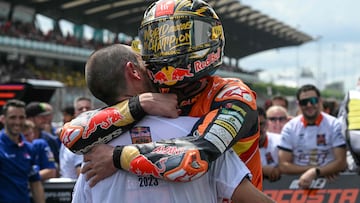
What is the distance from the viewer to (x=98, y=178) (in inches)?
76.5

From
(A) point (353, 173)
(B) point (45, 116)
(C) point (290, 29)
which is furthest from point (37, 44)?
(C) point (290, 29)

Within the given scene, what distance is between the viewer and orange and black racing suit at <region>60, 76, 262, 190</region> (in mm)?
1758

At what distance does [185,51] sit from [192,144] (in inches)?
12.7

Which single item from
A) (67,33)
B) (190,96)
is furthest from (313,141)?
(67,33)

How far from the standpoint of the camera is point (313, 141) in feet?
17.6

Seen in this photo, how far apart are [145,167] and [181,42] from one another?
436mm

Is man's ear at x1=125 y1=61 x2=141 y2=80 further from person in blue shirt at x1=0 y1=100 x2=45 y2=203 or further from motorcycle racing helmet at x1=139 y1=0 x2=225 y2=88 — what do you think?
person in blue shirt at x1=0 y1=100 x2=45 y2=203

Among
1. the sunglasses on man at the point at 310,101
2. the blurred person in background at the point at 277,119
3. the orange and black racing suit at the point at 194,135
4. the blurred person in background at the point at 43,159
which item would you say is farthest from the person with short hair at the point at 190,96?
the blurred person in background at the point at 277,119

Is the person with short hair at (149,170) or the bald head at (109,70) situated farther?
the bald head at (109,70)

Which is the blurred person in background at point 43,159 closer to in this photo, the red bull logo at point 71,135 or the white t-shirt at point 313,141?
the white t-shirt at point 313,141

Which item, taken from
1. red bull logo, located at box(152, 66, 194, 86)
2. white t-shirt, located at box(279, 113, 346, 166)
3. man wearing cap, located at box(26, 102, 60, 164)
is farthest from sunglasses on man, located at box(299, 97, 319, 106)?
red bull logo, located at box(152, 66, 194, 86)

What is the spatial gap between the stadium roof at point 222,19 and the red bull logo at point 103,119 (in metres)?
27.5

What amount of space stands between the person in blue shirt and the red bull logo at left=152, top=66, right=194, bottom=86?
443 centimetres

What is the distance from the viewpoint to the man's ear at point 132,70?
1.97m
